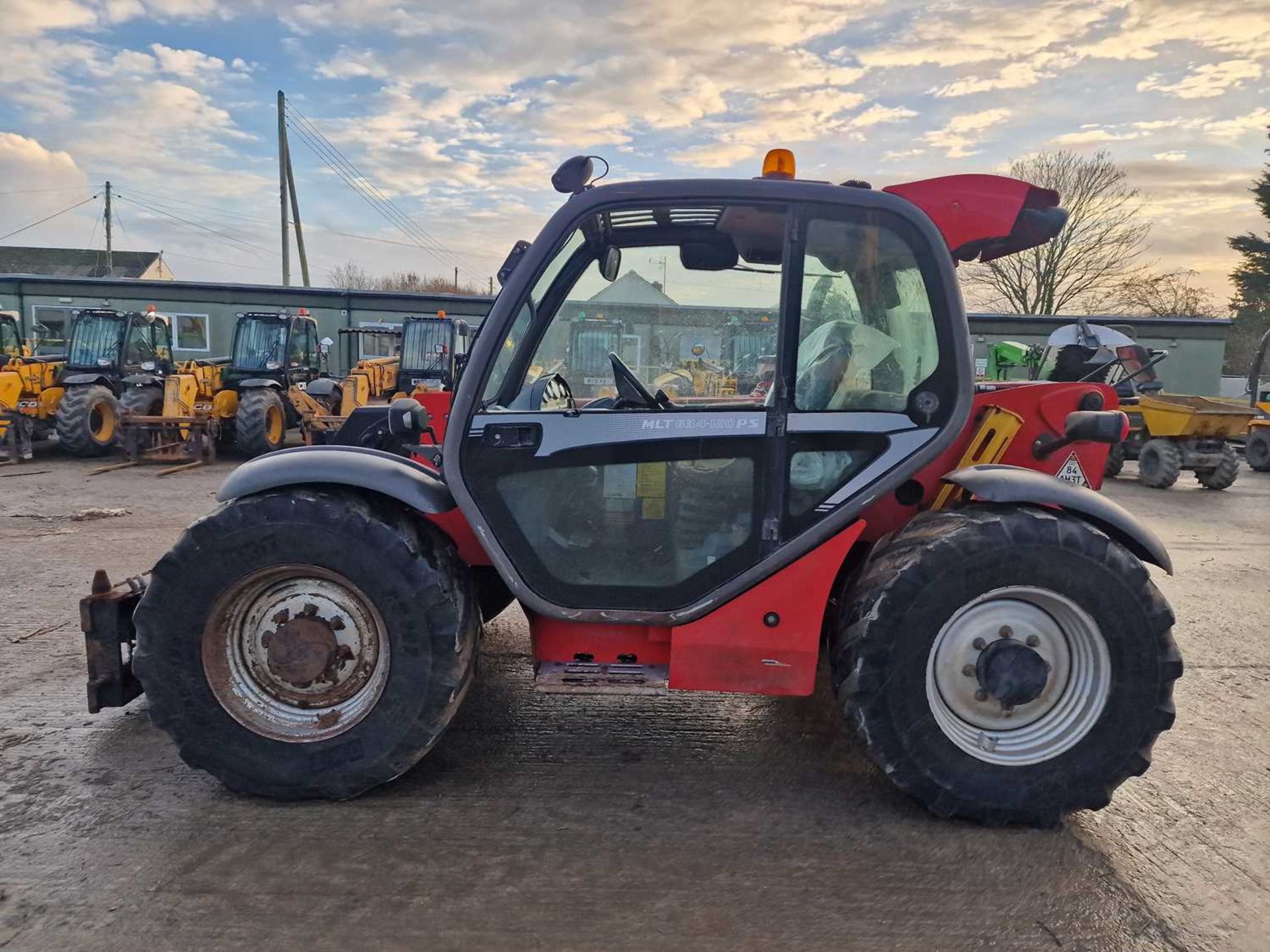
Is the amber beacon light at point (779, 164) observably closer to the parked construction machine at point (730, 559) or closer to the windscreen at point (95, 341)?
the parked construction machine at point (730, 559)

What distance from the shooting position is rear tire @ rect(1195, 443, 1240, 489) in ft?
43.0

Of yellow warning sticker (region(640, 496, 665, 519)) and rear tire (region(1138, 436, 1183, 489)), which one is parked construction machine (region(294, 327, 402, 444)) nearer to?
yellow warning sticker (region(640, 496, 665, 519))

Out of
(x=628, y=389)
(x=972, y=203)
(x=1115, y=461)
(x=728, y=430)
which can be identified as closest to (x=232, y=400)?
(x=628, y=389)

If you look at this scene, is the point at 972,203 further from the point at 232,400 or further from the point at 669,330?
the point at 232,400

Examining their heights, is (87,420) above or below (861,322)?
below

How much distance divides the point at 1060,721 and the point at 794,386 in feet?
5.13

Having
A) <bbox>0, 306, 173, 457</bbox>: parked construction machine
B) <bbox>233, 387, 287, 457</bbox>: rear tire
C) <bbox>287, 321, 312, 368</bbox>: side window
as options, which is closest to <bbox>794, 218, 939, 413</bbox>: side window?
<bbox>233, 387, 287, 457</bbox>: rear tire

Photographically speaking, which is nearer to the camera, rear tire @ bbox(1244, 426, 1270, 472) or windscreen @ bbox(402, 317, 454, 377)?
rear tire @ bbox(1244, 426, 1270, 472)

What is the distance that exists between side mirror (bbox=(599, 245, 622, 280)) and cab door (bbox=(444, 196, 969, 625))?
0.31 feet

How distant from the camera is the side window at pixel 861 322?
2945 mm

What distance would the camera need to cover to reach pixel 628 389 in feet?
10.1

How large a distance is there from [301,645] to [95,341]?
608 inches

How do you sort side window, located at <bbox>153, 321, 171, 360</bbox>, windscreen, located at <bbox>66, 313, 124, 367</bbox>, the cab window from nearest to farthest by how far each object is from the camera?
the cab window
windscreen, located at <bbox>66, 313, 124, 367</bbox>
side window, located at <bbox>153, 321, 171, 360</bbox>

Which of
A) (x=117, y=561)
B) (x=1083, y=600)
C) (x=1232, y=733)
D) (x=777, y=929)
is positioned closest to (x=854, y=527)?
(x=1083, y=600)
